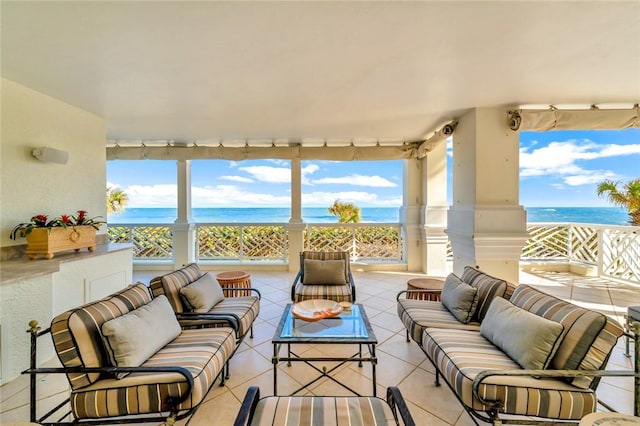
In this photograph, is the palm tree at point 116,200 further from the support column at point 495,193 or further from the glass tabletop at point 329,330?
the support column at point 495,193

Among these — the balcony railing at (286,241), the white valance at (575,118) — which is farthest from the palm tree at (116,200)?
the white valance at (575,118)

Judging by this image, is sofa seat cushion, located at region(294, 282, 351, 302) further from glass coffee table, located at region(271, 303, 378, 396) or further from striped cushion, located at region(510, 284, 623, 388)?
striped cushion, located at region(510, 284, 623, 388)

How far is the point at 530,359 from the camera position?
1.29 metres

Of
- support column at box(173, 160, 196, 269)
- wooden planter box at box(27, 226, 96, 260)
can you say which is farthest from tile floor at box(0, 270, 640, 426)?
support column at box(173, 160, 196, 269)

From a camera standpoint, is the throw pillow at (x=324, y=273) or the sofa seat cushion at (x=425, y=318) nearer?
the sofa seat cushion at (x=425, y=318)

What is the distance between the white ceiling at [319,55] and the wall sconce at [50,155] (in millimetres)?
590

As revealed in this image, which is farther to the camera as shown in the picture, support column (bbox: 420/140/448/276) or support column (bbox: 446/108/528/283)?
support column (bbox: 420/140/448/276)

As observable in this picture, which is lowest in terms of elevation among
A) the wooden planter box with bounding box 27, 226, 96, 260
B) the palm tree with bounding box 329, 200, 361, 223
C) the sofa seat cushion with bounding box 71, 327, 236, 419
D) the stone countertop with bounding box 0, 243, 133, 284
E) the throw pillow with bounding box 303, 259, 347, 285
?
the sofa seat cushion with bounding box 71, 327, 236, 419

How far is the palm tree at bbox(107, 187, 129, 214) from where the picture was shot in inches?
269

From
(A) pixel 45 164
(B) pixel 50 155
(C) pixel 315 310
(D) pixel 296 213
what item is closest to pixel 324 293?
(C) pixel 315 310

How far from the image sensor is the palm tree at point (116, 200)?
683 centimetres

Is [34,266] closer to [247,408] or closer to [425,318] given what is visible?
[247,408]

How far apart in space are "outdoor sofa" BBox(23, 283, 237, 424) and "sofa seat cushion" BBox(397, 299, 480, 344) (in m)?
1.42

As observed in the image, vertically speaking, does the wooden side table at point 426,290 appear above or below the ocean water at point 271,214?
below
